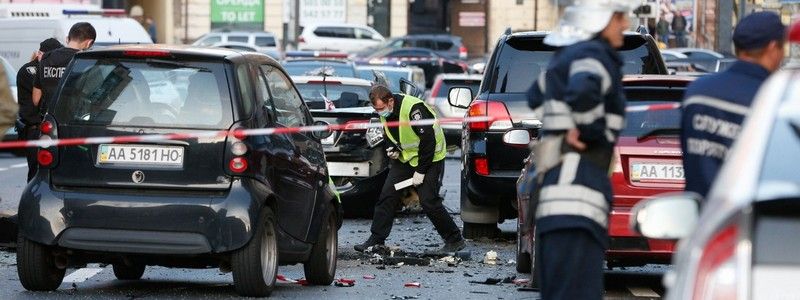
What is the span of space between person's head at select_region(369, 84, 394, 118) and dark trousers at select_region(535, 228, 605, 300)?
7.67 meters

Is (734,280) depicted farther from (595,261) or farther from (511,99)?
(511,99)

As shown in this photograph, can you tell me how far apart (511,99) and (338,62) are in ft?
35.3

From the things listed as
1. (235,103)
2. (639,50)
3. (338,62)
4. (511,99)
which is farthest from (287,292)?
(338,62)

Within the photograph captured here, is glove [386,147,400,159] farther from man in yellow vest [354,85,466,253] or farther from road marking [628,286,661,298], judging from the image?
road marking [628,286,661,298]

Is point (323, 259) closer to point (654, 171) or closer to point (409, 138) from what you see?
point (654, 171)

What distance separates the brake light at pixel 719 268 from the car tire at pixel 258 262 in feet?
19.1

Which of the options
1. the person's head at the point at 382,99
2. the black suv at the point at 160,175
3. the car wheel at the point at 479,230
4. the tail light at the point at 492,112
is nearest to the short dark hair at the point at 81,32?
the person's head at the point at 382,99

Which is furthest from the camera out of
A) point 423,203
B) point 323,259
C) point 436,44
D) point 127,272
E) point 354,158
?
point 436,44

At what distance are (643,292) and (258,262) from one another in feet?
8.24

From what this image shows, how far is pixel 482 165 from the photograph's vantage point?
14.3m

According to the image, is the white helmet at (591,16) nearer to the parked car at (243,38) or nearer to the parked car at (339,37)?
the parked car at (243,38)

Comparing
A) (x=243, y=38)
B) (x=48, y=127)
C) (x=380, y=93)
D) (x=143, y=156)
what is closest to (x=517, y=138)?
(x=380, y=93)

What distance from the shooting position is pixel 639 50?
1442cm

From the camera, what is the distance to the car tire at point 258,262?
10070 mm
